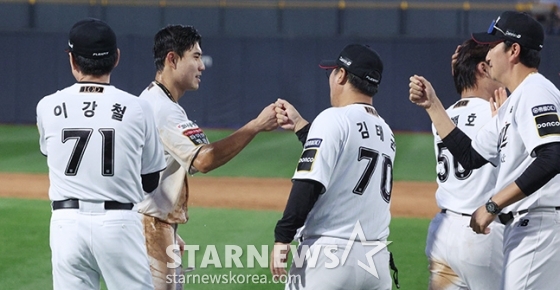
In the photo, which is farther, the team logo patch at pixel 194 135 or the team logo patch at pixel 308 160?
the team logo patch at pixel 194 135

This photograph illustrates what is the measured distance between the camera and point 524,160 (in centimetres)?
451

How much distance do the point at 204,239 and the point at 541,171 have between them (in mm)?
6074

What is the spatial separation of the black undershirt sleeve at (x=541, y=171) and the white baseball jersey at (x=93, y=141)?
6.80 ft

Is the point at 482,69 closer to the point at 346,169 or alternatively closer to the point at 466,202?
the point at 466,202

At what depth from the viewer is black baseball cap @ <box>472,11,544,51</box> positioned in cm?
450

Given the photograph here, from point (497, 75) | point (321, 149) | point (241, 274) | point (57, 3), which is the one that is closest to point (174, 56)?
point (321, 149)

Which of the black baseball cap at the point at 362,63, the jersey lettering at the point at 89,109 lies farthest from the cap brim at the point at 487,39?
the jersey lettering at the point at 89,109

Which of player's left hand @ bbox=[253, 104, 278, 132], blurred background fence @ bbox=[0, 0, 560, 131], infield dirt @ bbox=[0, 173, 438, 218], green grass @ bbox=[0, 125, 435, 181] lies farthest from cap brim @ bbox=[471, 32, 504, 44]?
blurred background fence @ bbox=[0, 0, 560, 131]

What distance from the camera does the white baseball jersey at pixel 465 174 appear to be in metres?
4.98

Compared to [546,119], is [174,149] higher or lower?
lower

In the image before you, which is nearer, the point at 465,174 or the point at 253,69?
the point at 465,174

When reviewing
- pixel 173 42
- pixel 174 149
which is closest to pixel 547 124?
pixel 174 149

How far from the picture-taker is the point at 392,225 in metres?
11.3

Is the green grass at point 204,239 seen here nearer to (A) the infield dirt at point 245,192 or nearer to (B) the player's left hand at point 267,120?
(A) the infield dirt at point 245,192
